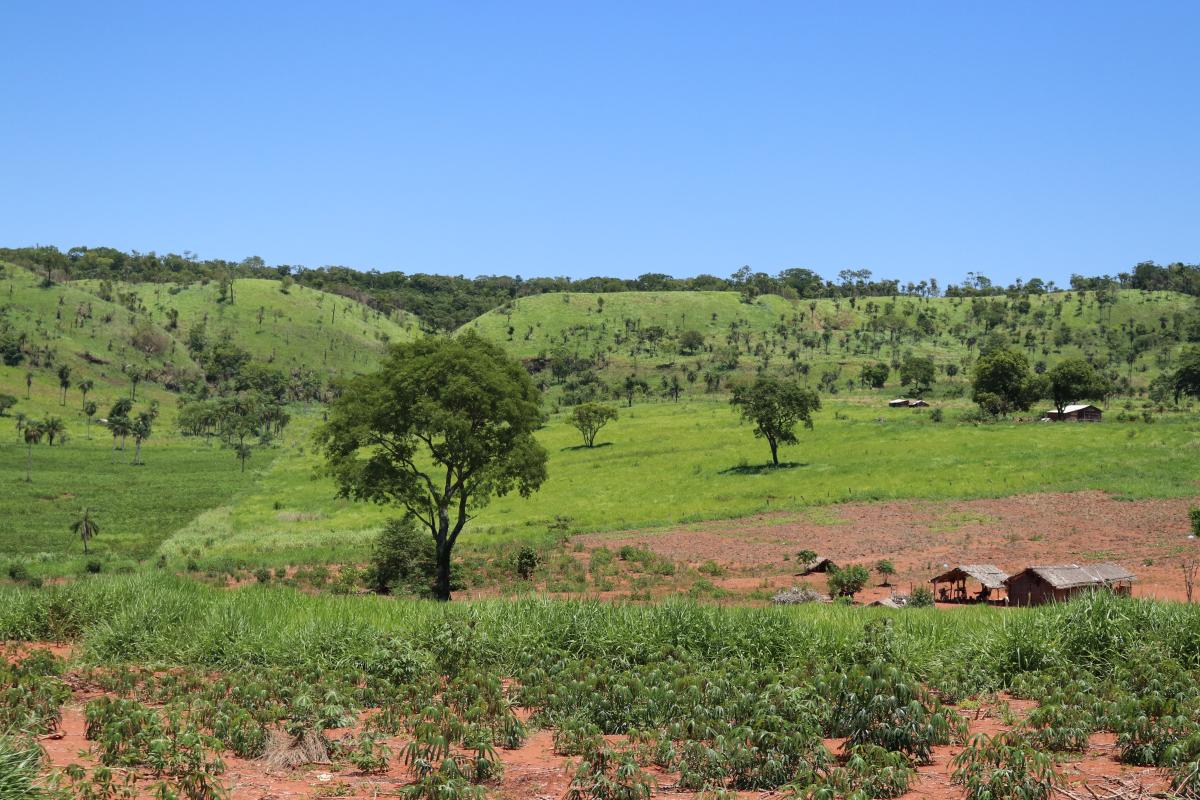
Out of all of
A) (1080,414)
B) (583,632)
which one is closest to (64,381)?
(1080,414)

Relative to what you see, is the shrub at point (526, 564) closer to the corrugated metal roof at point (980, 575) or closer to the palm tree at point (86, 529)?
the corrugated metal roof at point (980, 575)

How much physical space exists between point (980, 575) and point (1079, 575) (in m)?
4.17

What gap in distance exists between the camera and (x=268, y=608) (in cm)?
1605

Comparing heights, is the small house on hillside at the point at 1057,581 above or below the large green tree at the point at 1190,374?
below

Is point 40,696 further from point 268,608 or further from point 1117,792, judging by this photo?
point 1117,792

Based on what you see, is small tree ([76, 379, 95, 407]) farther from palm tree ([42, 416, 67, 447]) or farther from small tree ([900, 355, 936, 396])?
small tree ([900, 355, 936, 396])

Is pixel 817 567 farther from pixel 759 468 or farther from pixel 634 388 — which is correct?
pixel 634 388

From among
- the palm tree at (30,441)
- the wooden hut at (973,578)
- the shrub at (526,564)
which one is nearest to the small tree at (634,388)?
the palm tree at (30,441)

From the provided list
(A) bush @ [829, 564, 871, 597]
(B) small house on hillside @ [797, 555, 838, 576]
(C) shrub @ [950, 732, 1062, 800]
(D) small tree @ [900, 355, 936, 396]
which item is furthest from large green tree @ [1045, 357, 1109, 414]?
(C) shrub @ [950, 732, 1062, 800]

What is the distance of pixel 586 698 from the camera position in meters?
12.4

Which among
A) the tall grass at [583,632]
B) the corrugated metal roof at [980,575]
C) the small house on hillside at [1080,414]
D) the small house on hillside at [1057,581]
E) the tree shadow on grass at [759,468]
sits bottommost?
the tree shadow on grass at [759,468]

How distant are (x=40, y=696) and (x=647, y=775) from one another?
7777 mm

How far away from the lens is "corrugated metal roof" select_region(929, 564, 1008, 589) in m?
36.2

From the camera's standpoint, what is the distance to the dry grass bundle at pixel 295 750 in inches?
416
